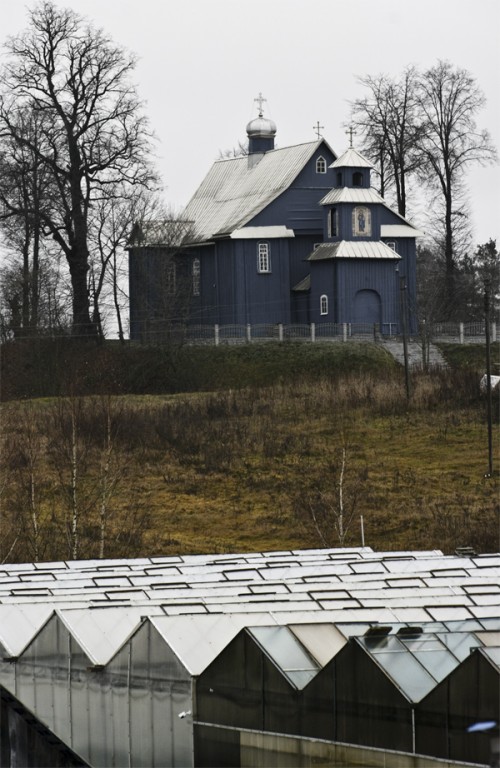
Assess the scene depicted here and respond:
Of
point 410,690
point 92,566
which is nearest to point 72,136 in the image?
point 92,566

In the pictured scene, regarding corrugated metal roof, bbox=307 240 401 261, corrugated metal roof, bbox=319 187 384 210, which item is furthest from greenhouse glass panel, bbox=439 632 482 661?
corrugated metal roof, bbox=319 187 384 210

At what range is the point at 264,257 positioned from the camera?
219ft

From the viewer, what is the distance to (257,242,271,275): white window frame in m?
66.7


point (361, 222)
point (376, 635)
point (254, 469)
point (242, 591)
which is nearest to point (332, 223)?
point (361, 222)

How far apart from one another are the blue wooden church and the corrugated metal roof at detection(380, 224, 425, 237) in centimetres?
4

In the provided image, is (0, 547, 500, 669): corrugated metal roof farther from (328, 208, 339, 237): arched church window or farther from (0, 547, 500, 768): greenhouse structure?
(328, 208, 339, 237): arched church window

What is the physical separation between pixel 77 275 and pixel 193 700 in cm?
4981

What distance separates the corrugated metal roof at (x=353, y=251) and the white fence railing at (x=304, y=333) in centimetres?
260

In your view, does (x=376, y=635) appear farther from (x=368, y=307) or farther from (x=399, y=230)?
(x=399, y=230)

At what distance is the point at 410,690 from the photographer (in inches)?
576

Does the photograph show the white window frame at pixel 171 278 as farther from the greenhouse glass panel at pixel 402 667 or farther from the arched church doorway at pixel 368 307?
the greenhouse glass panel at pixel 402 667

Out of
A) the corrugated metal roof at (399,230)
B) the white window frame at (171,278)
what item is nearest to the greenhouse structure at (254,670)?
the white window frame at (171,278)

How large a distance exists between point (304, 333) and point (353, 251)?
3.69 metres

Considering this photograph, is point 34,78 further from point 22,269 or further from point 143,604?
point 143,604
